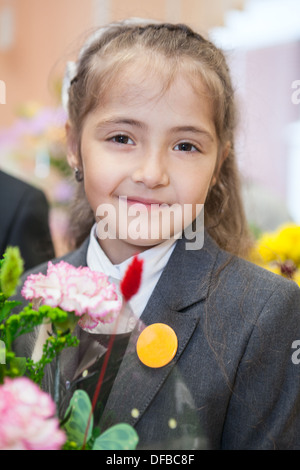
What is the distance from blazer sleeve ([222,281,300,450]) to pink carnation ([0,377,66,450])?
320 millimetres

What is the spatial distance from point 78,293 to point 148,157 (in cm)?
24

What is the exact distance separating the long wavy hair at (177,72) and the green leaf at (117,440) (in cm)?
41

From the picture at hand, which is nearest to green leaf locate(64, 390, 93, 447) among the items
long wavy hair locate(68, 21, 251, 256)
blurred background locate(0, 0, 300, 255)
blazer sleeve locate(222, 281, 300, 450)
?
blazer sleeve locate(222, 281, 300, 450)

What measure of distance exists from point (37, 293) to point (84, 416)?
11 centimetres

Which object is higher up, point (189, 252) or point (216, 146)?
point (216, 146)

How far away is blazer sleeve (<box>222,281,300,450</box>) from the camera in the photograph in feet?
2.09

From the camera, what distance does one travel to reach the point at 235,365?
0.66 meters

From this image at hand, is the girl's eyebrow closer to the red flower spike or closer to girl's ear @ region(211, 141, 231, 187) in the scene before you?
girl's ear @ region(211, 141, 231, 187)

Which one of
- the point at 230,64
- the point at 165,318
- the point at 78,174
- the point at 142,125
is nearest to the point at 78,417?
the point at 165,318

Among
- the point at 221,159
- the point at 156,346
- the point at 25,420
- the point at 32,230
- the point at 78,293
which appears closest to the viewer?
the point at 25,420

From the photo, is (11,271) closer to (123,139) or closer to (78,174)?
(123,139)

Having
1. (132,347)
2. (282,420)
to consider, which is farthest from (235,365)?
(132,347)

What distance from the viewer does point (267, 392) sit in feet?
2.12
